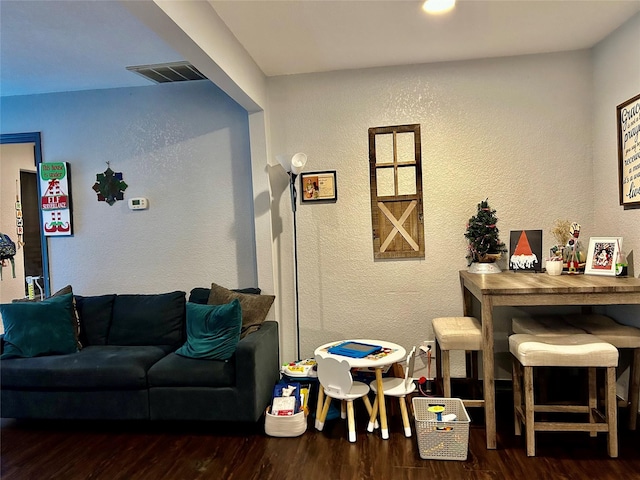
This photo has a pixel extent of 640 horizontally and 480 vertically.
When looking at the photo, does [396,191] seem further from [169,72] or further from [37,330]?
[37,330]

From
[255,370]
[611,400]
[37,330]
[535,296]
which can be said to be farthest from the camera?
[37,330]

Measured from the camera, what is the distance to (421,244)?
349 cm

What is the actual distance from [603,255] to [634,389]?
86cm

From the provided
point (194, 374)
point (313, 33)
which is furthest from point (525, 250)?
point (194, 374)

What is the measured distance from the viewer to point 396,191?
3496 mm

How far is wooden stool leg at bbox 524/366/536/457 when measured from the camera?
7.84 ft

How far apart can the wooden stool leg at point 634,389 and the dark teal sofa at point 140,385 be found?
2.33m

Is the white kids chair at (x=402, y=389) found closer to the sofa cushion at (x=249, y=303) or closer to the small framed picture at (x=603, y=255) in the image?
the sofa cushion at (x=249, y=303)

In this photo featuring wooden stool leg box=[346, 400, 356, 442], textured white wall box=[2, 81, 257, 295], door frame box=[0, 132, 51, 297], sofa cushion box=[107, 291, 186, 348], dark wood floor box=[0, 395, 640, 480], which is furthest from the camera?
door frame box=[0, 132, 51, 297]

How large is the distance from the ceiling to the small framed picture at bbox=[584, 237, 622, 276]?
1438mm

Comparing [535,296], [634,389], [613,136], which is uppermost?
[613,136]

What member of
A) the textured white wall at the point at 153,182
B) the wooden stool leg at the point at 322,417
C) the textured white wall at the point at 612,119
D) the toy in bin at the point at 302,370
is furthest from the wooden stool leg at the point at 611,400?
the textured white wall at the point at 153,182

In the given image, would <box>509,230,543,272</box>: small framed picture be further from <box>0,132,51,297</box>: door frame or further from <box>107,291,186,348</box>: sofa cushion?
<box>0,132,51,297</box>: door frame

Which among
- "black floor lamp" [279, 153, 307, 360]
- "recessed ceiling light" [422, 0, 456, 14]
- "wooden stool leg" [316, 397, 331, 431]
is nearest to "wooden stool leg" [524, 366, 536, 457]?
"wooden stool leg" [316, 397, 331, 431]
